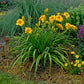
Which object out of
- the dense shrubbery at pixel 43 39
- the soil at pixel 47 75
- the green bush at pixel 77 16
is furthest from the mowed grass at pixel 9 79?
the green bush at pixel 77 16

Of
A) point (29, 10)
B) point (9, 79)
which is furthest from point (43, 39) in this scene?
point (29, 10)

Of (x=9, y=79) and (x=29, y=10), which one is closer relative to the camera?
(x=9, y=79)

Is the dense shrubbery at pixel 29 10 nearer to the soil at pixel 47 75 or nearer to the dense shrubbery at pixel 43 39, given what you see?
the dense shrubbery at pixel 43 39

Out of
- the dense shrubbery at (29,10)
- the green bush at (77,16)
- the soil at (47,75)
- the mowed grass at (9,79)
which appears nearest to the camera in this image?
the mowed grass at (9,79)

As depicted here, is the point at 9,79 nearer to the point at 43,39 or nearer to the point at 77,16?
the point at 43,39

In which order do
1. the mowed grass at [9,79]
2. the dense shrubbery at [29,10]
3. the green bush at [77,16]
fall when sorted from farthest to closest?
the dense shrubbery at [29,10] → the green bush at [77,16] → the mowed grass at [9,79]

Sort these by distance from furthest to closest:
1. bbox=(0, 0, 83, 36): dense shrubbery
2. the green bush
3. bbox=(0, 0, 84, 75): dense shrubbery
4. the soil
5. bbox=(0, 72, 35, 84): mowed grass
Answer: bbox=(0, 0, 83, 36): dense shrubbery
the green bush
bbox=(0, 0, 84, 75): dense shrubbery
the soil
bbox=(0, 72, 35, 84): mowed grass

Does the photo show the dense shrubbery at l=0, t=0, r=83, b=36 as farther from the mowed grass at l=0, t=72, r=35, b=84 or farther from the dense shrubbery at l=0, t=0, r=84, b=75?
the mowed grass at l=0, t=72, r=35, b=84

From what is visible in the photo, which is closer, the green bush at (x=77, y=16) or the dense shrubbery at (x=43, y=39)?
the dense shrubbery at (x=43, y=39)

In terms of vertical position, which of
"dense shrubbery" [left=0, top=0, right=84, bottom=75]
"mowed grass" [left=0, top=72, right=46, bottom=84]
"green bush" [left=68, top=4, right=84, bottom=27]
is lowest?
"mowed grass" [left=0, top=72, right=46, bottom=84]

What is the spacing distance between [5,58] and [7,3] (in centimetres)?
570

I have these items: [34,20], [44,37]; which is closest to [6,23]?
[34,20]

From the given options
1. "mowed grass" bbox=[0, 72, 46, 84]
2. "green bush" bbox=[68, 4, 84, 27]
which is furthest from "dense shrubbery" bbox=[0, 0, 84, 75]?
"mowed grass" bbox=[0, 72, 46, 84]

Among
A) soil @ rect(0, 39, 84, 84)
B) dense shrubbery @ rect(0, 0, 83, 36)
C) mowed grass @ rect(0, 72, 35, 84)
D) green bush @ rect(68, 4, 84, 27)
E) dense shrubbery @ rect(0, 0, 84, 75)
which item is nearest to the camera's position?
mowed grass @ rect(0, 72, 35, 84)
